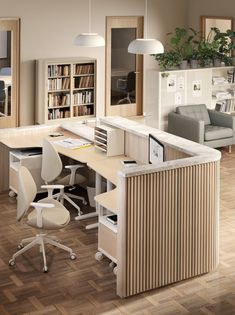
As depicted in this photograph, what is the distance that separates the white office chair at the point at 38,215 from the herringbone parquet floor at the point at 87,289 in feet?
0.44

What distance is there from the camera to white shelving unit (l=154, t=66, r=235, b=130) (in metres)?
11.2

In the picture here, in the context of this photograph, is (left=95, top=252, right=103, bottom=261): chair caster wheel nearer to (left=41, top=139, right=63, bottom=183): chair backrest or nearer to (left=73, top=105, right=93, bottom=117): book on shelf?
(left=41, top=139, right=63, bottom=183): chair backrest

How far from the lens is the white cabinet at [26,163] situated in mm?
8172

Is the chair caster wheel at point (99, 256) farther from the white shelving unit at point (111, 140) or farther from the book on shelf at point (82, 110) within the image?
the book on shelf at point (82, 110)

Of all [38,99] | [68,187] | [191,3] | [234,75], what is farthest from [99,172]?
Answer: [191,3]

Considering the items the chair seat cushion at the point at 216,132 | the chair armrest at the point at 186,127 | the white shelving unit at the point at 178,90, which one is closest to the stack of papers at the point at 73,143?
the chair armrest at the point at 186,127

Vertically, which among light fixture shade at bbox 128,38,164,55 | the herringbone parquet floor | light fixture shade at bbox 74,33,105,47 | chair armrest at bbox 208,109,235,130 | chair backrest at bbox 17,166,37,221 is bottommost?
the herringbone parquet floor

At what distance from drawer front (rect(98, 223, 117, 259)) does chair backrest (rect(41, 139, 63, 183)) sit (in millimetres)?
1461

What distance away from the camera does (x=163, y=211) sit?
580 centimetres

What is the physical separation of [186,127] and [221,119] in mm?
766

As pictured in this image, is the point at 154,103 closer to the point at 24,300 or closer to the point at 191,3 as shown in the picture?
the point at 191,3

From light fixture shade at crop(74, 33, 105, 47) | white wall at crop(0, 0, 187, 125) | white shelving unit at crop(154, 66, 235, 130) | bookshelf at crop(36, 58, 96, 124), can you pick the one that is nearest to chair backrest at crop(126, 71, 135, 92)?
white wall at crop(0, 0, 187, 125)

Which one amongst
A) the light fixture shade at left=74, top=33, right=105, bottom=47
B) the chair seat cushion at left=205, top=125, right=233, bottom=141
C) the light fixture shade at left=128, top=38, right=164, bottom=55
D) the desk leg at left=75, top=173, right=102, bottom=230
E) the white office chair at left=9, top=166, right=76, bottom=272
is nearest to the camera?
the white office chair at left=9, top=166, right=76, bottom=272

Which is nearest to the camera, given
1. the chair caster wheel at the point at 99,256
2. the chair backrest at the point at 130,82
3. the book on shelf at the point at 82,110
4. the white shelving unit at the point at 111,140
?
the chair caster wheel at the point at 99,256
